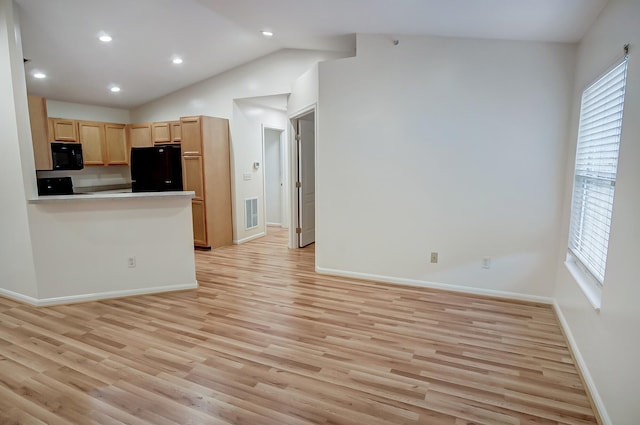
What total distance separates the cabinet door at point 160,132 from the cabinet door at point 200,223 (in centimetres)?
124

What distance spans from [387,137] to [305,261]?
212cm

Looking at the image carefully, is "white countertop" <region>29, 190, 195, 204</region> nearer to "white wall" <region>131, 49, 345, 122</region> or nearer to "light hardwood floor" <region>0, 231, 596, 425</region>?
"light hardwood floor" <region>0, 231, 596, 425</region>

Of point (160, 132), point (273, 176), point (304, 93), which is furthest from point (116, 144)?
point (304, 93)

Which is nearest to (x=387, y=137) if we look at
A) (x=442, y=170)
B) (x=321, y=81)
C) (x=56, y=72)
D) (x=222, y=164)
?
(x=442, y=170)

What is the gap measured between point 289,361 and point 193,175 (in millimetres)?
3897

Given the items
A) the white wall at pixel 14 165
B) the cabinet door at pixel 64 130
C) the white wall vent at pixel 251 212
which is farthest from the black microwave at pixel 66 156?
the white wall vent at pixel 251 212

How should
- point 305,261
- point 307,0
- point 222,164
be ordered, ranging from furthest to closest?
1. point 222,164
2. point 305,261
3. point 307,0

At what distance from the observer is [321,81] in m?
4.21

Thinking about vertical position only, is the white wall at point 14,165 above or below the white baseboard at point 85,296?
above

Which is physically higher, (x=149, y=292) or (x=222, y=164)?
(x=222, y=164)

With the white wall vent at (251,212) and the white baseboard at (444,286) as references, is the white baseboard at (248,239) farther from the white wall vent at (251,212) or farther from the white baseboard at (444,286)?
the white baseboard at (444,286)

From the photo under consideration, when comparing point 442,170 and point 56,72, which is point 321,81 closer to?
point 442,170

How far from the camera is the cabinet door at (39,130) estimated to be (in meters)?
4.22

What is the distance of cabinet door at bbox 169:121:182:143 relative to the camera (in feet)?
19.2
